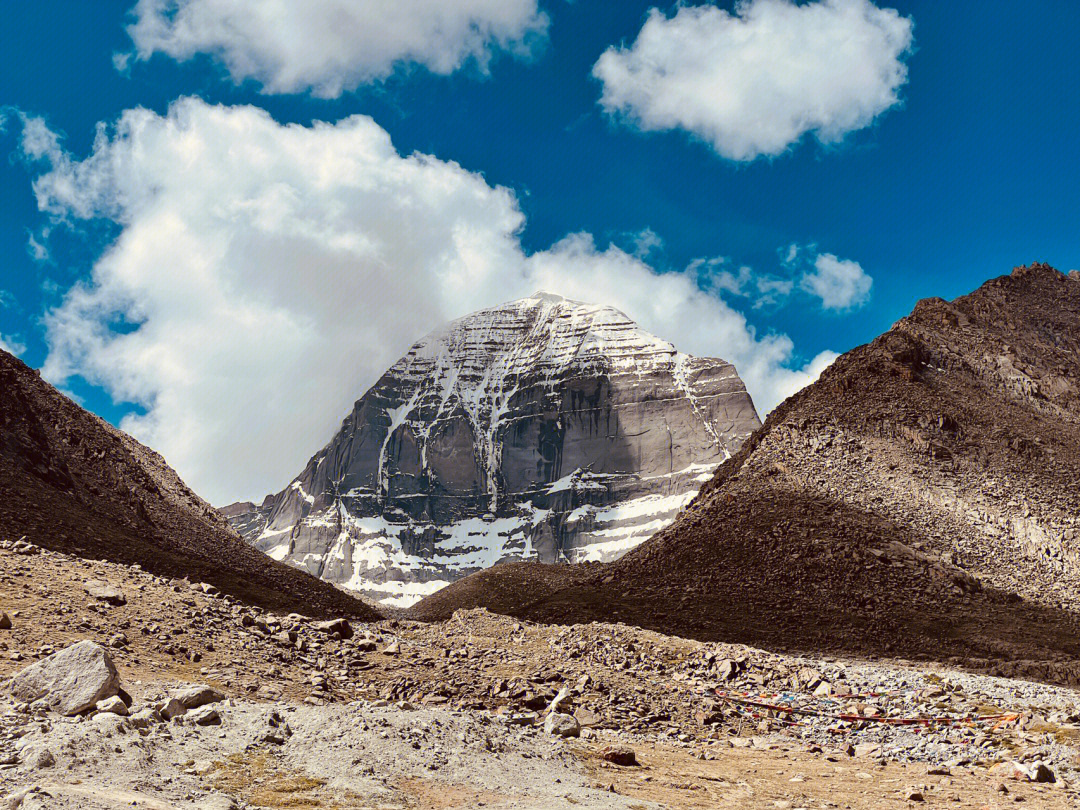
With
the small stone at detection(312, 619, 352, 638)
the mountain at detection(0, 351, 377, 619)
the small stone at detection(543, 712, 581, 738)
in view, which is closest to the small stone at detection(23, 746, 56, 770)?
the small stone at detection(543, 712, 581, 738)

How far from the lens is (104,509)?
72.4 meters

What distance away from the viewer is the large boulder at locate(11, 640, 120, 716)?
17312 millimetres

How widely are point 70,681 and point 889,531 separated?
250 ft

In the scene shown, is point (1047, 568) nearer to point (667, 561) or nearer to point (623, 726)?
point (667, 561)

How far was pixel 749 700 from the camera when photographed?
3167cm

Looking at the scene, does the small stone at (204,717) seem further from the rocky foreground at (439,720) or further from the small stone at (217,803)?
the small stone at (217,803)

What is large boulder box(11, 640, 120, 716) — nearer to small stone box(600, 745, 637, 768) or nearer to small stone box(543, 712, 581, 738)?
small stone box(543, 712, 581, 738)

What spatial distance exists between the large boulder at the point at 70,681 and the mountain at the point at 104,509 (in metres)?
40.4

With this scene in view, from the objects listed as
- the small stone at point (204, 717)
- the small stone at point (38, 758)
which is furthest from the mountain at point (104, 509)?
the small stone at point (38, 758)

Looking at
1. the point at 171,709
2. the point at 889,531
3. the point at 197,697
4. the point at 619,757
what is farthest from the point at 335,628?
the point at 889,531

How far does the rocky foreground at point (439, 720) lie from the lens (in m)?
15.9

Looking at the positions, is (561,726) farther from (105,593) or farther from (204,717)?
(105,593)

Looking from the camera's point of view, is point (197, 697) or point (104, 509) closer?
point (197, 697)

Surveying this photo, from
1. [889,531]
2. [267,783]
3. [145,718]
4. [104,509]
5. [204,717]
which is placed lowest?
[267,783]
